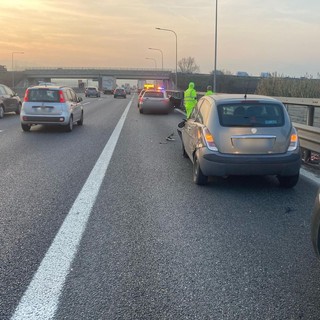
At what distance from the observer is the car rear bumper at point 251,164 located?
7016 mm

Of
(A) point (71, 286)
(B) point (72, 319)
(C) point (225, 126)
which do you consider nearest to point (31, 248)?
(A) point (71, 286)

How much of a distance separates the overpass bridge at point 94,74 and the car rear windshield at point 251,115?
11410 cm

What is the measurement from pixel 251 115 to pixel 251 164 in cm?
85

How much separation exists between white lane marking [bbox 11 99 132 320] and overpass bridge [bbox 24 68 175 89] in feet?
381

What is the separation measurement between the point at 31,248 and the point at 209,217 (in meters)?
2.26

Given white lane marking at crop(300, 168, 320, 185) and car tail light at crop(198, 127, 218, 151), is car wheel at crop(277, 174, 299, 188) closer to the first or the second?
white lane marking at crop(300, 168, 320, 185)

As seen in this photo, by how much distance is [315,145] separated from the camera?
8867mm

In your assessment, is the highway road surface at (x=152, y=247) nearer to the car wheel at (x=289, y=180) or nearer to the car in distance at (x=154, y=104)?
the car wheel at (x=289, y=180)

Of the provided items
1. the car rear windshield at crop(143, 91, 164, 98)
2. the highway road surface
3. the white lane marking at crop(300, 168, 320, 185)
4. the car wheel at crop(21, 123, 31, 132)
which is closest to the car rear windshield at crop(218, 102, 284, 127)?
the highway road surface

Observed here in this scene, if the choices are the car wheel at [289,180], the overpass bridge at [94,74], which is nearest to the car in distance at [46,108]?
the car wheel at [289,180]

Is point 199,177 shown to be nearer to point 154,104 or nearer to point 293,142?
point 293,142

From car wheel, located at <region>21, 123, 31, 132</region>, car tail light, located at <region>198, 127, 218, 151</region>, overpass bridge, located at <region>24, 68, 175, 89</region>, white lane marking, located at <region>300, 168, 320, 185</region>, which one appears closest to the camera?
car tail light, located at <region>198, 127, 218, 151</region>

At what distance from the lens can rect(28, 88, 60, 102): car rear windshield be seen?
618 inches

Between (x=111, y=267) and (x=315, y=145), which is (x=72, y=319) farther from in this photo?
(x=315, y=145)
